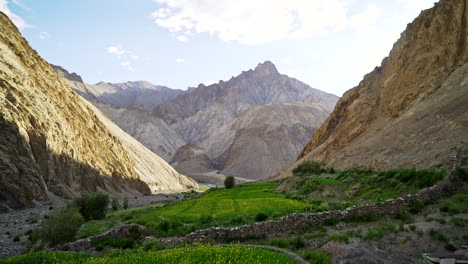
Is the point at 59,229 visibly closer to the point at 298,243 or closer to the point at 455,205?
the point at 298,243

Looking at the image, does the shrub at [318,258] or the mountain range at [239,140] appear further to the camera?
the mountain range at [239,140]

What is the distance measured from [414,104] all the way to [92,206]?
4462cm

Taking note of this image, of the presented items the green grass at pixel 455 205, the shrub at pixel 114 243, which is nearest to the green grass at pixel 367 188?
the green grass at pixel 455 205

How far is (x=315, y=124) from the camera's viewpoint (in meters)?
187

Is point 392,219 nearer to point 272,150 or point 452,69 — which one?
point 452,69

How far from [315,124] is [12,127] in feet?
542

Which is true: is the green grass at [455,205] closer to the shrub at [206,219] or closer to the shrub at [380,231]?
the shrub at [380,231]

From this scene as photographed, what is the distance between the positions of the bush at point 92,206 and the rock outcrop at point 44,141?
30.6 ft

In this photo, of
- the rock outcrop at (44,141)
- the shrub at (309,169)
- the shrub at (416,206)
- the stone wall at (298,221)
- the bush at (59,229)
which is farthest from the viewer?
the shrub at (309,169)

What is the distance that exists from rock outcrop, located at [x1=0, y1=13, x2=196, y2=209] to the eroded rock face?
1579 inches

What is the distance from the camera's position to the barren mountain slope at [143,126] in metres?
174

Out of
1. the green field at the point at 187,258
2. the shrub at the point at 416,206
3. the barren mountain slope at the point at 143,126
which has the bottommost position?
the shrub at the point at 416,206

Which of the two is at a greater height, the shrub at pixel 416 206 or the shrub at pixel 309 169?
the shrub at pixel 309 169

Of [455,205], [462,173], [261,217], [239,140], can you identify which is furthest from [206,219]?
[239,140]
